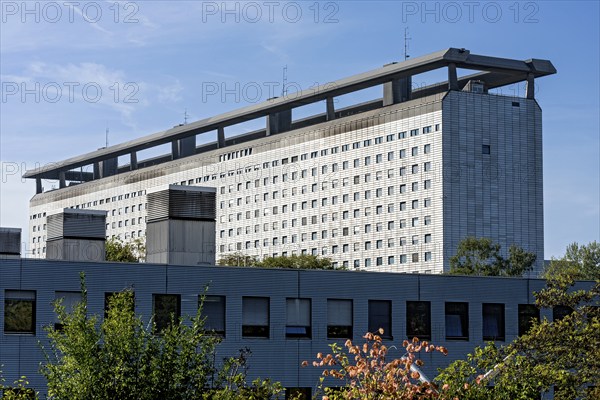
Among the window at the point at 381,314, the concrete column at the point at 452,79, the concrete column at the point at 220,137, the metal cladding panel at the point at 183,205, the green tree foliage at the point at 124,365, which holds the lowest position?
the green tree foliage at the point at 124,365

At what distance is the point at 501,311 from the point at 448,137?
351 feet

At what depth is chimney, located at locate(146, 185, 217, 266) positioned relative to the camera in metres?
51.1

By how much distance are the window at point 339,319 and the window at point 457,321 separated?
4.72m

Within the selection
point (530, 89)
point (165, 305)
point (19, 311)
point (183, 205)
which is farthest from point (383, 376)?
point (530, 89)

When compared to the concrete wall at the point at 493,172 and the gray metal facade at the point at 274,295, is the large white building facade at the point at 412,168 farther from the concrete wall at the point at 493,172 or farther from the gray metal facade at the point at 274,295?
the gray metal facade at the point at 274,295

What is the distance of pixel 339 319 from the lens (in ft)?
164

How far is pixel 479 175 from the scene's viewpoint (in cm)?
16288

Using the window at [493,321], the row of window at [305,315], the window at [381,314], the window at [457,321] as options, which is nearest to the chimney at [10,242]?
the row of window at [305,315]

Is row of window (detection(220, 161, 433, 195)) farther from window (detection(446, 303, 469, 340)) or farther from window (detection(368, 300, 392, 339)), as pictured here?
window (detection(368, 300, 392, 339))

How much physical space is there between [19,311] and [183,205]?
9.76 meters

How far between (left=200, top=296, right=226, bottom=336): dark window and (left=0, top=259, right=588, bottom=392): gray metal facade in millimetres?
237

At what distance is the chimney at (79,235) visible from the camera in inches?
2120

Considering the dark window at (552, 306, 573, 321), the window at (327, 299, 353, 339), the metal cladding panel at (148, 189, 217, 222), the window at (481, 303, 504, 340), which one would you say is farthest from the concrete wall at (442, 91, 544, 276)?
the window at (327, 299, 353, 339)

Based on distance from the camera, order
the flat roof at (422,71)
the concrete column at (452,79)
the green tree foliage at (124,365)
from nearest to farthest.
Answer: the green tree foliage at (124,365), the flat roof at (422,71), the concrete column at (452,79)
